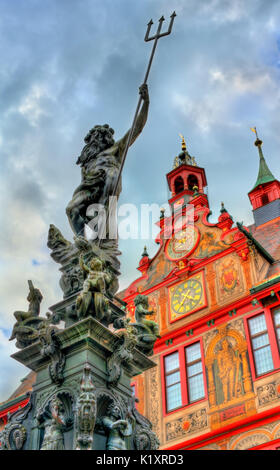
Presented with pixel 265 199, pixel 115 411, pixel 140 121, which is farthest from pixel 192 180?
pixel 115 411

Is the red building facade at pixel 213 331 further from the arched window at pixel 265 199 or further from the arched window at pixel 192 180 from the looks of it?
the arched window at pixel 192 180

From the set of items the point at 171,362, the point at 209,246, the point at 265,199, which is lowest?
the point at 171,362

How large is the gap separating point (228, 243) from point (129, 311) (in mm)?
4098

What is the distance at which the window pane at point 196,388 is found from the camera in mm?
14789

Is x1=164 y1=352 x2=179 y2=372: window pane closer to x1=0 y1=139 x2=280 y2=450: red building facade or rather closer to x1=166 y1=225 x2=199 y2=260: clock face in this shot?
x1=0 y1=139 x2=280 y2=450: red building facade

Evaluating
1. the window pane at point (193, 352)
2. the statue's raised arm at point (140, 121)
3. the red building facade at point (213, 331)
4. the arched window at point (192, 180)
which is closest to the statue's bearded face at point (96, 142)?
the statue's raised arm at point (140, 121)

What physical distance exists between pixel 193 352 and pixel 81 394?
1177 centimetres

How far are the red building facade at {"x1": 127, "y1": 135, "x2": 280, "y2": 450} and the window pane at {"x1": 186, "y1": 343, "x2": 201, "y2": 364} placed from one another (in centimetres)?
3

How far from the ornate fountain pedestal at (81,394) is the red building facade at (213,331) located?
905 centimetres

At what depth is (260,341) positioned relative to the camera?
14.5 m

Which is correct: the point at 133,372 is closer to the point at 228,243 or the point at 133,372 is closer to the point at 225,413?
the point at 225,413

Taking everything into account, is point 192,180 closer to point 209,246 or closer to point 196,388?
point 209,246

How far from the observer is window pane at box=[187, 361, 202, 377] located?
15.3 meters

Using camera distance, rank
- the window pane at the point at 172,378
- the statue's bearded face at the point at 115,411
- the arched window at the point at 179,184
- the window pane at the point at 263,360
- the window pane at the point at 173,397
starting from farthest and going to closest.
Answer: the arched window at the point at 179,184
the window pane at the point at 172,378
the window pane at the point at 173,397
the window pane at the point at 263,360
the statue's bearded face at the point at 115,411
